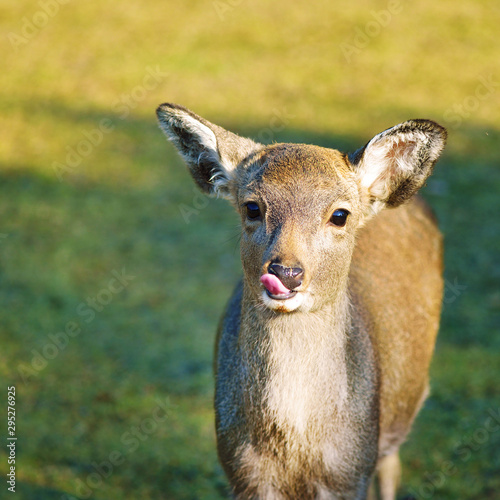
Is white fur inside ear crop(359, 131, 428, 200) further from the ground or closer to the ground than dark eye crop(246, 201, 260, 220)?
further from the ground

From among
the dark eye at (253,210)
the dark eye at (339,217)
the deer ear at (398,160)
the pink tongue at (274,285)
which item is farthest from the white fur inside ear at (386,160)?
the pink tongue at (274,285)

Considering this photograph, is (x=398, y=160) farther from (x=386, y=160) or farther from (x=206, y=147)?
(x=206, y=147)

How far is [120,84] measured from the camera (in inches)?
547

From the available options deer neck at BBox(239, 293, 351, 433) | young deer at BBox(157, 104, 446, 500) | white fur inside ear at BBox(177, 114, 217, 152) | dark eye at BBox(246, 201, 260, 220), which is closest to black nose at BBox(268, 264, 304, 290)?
young deer at BBox(157, 104, 446, 500)

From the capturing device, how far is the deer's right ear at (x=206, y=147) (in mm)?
4375

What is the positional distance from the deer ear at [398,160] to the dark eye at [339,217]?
0.41 metres

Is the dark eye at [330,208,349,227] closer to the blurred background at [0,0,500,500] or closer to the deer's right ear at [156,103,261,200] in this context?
the deer's right ear at [156,103,261,200]

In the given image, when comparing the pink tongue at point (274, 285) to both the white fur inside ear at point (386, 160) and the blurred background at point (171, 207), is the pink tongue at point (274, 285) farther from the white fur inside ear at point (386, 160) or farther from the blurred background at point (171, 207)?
the blurred background at point (171, 207)

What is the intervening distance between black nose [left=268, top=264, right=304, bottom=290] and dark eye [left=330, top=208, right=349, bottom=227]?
603 mm

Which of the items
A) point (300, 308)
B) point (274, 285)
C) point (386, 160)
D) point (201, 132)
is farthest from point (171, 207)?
point (274, 285)

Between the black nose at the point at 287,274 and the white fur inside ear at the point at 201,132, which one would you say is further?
the white fur inside ear at the point at 201,132

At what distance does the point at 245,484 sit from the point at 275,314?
1178 millimetres

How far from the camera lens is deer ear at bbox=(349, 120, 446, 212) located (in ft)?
13.5

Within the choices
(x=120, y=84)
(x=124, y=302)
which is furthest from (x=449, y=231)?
(x=120, y=84)
